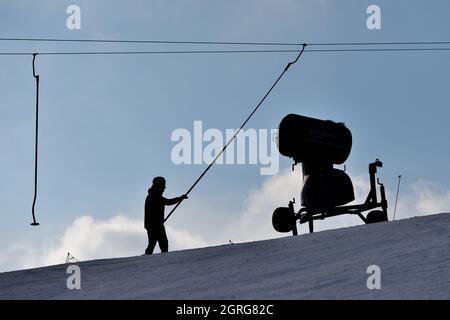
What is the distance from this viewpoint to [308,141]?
18.7m

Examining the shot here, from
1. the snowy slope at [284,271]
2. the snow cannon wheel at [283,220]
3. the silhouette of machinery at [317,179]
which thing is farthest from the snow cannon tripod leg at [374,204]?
the snowy slope at [284,271]

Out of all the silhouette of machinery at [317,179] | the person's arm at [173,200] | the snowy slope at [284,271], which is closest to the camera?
the snowy slope at [284,271]

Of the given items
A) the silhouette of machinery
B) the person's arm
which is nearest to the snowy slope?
the person's arm

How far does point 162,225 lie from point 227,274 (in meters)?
4.31

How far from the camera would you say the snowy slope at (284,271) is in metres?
8.31

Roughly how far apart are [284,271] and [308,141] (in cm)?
928

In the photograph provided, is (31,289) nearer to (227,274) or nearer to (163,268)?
(163,268)

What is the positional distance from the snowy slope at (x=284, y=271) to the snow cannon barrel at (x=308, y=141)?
601 centimetres

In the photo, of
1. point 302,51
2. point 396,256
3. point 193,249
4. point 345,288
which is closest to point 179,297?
point 345,288

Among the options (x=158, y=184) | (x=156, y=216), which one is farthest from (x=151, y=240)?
(x=158, y=184)

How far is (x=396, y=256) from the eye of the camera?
32.3ft

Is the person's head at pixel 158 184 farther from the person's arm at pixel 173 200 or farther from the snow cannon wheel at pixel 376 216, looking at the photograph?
the snow cannon wheel at pixel 376 216

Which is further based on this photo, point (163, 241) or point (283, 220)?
point (283, 220)

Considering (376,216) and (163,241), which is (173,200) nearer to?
(163,241)
